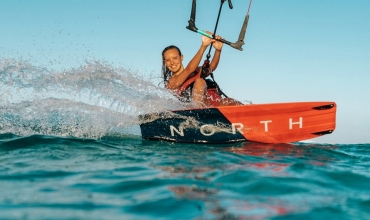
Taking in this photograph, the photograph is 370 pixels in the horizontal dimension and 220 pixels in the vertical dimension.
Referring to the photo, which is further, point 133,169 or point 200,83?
point 200,83

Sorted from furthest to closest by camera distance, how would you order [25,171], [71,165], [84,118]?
1. [84,118]
2. [71,165]
3. [25,171]

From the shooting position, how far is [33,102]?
21.1 feet

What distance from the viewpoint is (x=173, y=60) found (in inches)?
255

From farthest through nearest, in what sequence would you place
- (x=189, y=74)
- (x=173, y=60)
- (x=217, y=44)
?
1. (x=217, y=44)
2. (x=173, y=60)
3. (x=189, y=74)

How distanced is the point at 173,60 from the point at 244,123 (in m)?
1.65

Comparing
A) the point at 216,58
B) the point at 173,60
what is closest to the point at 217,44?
the point at 216,58

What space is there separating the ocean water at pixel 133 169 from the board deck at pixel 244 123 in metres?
0.21

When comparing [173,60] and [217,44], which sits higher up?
[217,44]

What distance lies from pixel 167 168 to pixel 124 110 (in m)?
2.64

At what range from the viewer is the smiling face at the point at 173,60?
649 cm

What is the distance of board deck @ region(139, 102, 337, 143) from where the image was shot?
5.86 meters

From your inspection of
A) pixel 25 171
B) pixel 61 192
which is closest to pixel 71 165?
pixel 25 171

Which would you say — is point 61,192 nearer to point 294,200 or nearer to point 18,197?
point 18,197

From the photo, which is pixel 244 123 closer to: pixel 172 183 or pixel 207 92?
pixel 207 92
